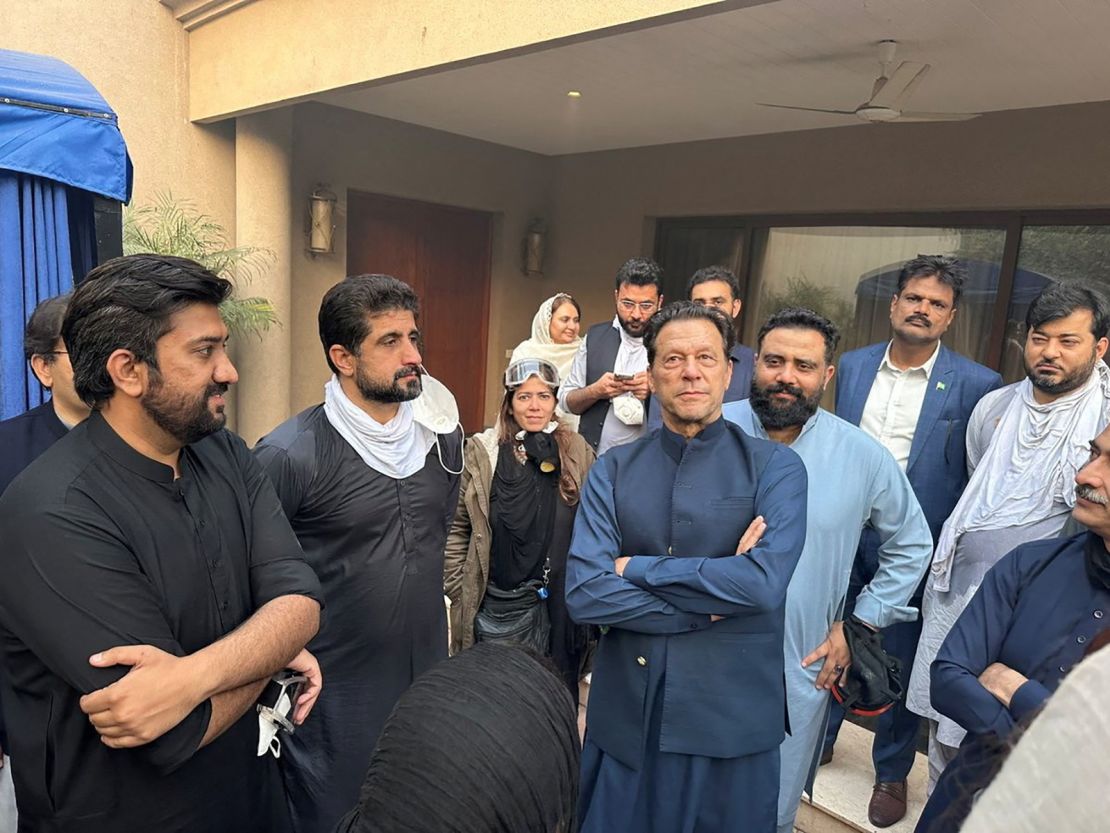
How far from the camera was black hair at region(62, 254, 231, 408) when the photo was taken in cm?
129

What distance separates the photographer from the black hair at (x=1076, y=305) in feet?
7.44

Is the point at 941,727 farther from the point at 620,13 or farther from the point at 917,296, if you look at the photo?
the point at 620,13

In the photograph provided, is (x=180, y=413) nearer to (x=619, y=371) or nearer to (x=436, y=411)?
(x=436, y=411)

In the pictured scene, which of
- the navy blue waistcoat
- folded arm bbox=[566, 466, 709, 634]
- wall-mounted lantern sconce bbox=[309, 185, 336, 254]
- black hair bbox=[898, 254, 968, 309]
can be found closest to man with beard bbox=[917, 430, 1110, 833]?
the navy blue waistcoat

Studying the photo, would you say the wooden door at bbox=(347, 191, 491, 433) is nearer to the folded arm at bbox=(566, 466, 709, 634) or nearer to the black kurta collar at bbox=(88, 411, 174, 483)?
the folded arm at bbox=(566, 466, 709, 634)

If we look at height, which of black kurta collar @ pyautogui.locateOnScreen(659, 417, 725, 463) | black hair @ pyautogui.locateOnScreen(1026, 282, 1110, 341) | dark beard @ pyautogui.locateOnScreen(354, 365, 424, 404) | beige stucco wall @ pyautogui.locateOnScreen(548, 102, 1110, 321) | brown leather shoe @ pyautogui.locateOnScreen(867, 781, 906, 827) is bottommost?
brown leather shoe @ pyautogui.locateOnScreen(867, 781, 906, 827)

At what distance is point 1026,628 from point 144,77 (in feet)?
20.4

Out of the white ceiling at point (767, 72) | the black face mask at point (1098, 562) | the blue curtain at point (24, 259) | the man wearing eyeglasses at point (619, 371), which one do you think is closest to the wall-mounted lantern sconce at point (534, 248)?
the white ceiling at point (767, 72)

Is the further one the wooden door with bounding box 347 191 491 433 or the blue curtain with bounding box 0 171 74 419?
the wooden door with bounding box 347 191 491 433

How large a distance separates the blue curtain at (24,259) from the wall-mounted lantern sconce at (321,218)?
3.80 meters

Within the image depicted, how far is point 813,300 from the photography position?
6234 millimetres

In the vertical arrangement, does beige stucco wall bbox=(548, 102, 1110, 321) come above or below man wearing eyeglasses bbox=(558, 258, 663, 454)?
above

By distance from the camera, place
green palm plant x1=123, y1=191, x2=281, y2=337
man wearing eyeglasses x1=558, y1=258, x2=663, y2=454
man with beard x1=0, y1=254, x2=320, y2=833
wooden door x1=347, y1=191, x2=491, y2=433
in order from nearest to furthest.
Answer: man with beard x1=0, y1=254, x2=320, y2=833 < man wearing eyeglasses x1=558, y1=258, x2=663, y2=454 < green palm plant x1=123, y1=191, x2=281, y2=337 < wooden door x1=347, y1=191, x2=491, y2=433

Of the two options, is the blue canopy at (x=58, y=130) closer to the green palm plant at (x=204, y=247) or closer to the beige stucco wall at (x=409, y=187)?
the green palm plant at (x=204, y=247)
